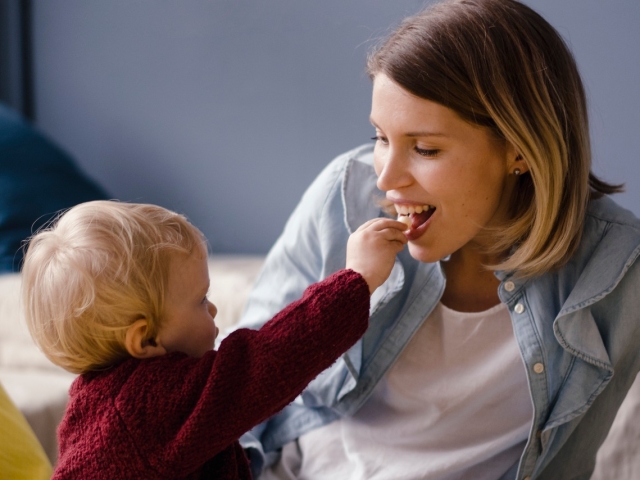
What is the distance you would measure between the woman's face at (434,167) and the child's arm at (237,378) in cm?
22

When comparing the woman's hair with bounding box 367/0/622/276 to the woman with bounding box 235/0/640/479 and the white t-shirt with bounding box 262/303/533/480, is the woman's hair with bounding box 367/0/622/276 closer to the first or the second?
the woman with bounding box 235/0/640/479

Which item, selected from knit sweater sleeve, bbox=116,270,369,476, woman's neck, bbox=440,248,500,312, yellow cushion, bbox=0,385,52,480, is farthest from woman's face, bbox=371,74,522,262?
yellow cushion, bbox=0,385,52,480

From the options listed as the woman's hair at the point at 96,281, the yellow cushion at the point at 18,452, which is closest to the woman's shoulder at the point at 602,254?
the woman's hair at the point at 96,281

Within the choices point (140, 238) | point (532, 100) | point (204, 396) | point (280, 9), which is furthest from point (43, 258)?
point (280, 9)

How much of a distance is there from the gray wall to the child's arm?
3.19 feet

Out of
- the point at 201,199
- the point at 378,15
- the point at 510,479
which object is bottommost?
the point at 201,199

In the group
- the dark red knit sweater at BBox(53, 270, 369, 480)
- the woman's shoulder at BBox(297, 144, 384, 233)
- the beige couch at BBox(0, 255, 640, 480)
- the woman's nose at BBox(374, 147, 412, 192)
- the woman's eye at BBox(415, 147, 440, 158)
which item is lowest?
the beige couch at BBox(0, 255, 640, 480)

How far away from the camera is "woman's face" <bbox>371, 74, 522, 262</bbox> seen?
115 cm

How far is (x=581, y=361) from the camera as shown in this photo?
122cm

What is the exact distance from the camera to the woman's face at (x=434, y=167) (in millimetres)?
1151

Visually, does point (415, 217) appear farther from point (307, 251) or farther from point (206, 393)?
point (206, 393)

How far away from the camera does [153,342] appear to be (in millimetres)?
1106

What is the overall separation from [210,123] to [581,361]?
59.4 inches

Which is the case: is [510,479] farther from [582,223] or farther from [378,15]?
[378,15]
